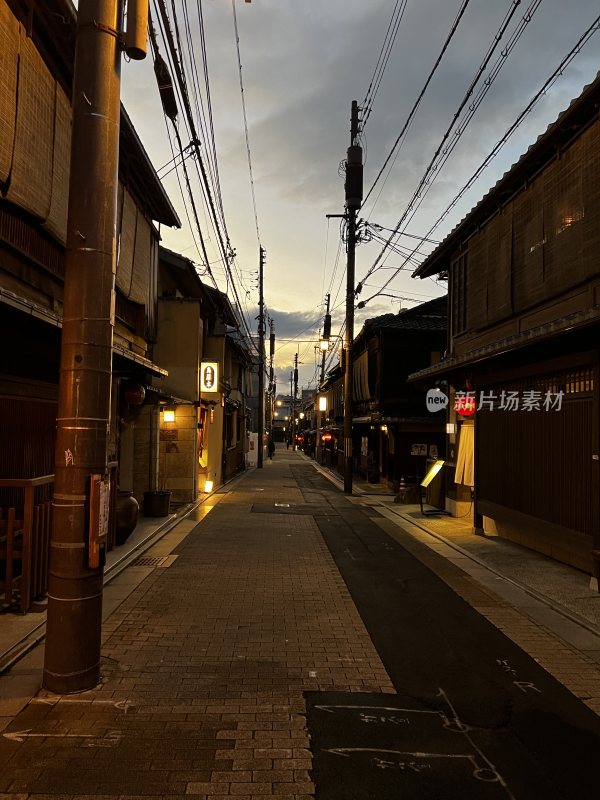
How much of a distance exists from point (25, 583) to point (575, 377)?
926cm

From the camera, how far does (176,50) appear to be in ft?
26.7

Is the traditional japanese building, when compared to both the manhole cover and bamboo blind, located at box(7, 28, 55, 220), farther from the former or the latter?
bamboo blind, located at box(7, 28, 55, 220)

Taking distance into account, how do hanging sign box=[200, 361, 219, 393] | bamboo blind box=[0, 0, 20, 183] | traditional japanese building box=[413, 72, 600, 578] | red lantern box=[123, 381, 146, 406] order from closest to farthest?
bamboo blind box=[0, 0, 20, 183] → traditional japanese building box=[413, 72, 600, 578] → red lantern box=[123, 381, 146, 406] → hanging sign box=[200, 361, 219, 393]

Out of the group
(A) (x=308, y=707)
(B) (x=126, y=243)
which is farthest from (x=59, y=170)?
(A) (x=308, y=707)

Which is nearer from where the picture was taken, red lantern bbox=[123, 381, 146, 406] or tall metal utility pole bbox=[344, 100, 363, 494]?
red lantern bbox=[123, 381, 146, 406]

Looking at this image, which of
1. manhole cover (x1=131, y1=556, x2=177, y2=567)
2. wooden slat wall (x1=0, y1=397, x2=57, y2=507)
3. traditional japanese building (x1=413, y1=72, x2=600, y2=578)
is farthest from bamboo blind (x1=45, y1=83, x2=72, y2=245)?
traditional japanese building (x1=413, y1=72, x2=600, y2=578)

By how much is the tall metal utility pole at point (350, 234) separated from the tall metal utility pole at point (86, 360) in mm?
A: 18814

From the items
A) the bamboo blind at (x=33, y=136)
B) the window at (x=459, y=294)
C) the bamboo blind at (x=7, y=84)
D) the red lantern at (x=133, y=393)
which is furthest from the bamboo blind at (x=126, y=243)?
the window at (x=459, y=294)

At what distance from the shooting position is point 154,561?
10.1 meters

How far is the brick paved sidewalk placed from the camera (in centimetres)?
366

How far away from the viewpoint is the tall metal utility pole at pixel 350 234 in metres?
23.0

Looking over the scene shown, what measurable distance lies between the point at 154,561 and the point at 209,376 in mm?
11579

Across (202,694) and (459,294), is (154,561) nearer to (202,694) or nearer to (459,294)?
(202,694)

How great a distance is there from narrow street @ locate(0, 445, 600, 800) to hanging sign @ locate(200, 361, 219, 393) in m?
12.6
